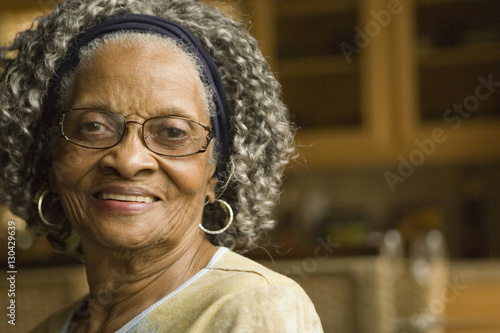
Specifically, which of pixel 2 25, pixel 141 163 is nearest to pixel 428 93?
pixel 2 25

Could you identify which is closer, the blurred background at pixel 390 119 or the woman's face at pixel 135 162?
the woman's face at pixel 135 162

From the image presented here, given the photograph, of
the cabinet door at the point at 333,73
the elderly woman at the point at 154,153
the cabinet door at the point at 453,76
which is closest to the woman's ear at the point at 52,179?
the elderly woman at the point at 154,153

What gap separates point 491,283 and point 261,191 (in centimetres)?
195

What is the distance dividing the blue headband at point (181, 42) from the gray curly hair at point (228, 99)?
14 mm

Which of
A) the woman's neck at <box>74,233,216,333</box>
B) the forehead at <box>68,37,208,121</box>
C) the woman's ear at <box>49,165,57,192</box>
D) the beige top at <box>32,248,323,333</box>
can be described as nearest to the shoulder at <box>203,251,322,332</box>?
the beige top at <box>32,248,323,333</box>

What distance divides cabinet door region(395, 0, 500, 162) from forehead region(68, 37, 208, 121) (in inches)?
102

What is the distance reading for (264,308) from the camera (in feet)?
2.17

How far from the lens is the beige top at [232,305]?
2.16 ft

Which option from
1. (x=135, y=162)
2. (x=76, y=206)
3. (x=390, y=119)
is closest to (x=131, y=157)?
(x=135, y=162)

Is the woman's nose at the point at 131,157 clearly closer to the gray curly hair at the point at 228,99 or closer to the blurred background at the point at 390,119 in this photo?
the gray curly hair at the point at 228,99

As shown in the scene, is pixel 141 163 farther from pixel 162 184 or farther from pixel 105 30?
pixel 105 30

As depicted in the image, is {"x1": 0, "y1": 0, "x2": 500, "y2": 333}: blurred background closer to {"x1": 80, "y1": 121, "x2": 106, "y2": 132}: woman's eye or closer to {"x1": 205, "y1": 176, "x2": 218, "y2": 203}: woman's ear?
{"x1": 205, "y1": 176, "x2": 218, "y2": 203}: woman's ear

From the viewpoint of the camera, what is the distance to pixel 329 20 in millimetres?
3432

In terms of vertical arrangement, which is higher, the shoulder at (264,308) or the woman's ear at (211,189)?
the woman's ear at (211,189)
